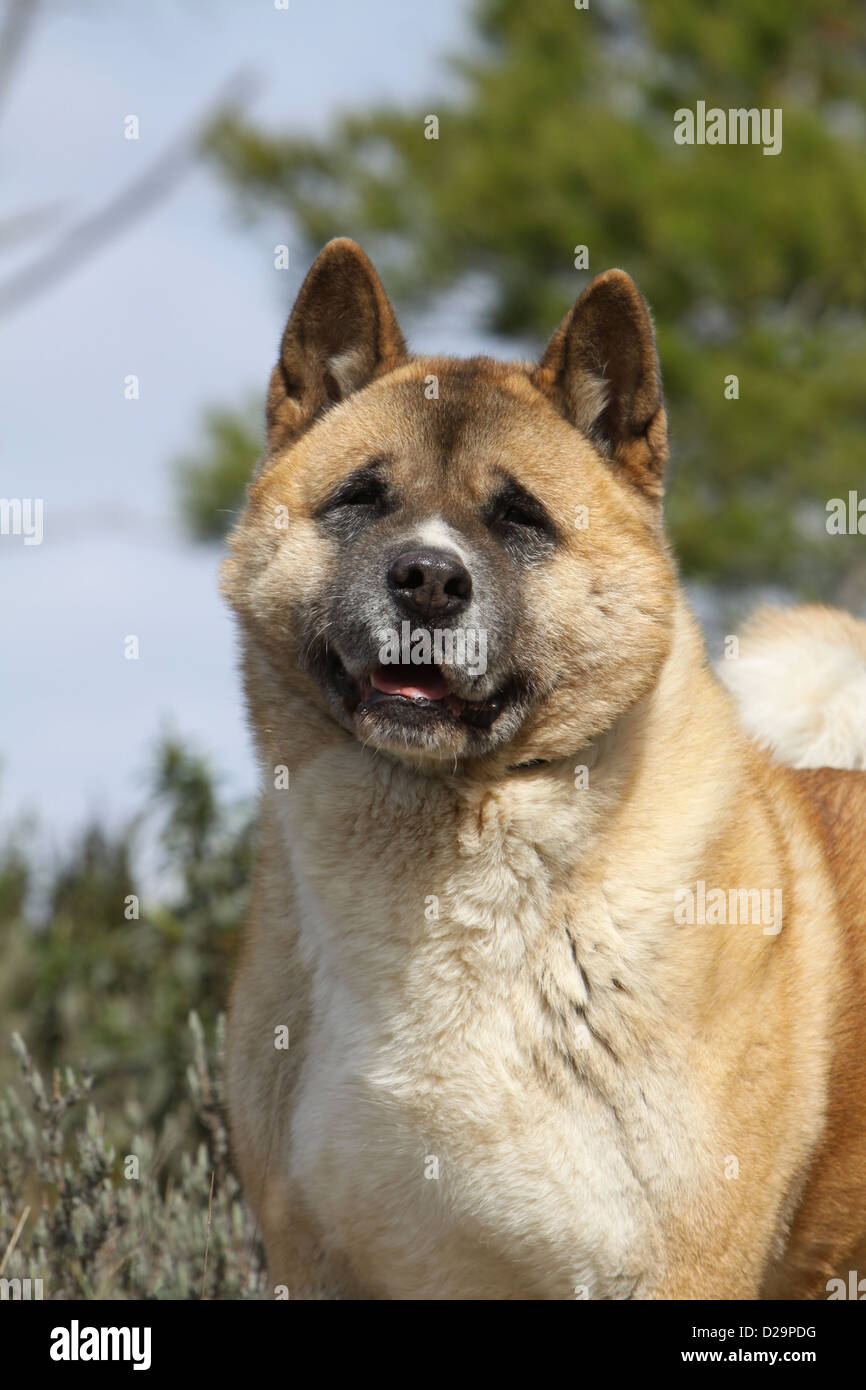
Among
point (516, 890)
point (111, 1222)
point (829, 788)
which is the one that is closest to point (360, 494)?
point (516, 890)

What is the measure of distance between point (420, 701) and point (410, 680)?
0.07 m

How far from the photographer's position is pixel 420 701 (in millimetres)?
3164

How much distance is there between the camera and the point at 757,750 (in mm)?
3820

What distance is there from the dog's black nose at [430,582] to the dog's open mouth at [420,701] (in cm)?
14

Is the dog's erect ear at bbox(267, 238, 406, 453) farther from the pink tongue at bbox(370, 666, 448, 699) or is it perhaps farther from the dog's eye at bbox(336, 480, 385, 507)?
the pink tongue at bbox(370, 666, 448, 699)

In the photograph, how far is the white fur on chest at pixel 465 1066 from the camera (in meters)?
3.00

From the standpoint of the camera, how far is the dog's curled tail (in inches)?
189
